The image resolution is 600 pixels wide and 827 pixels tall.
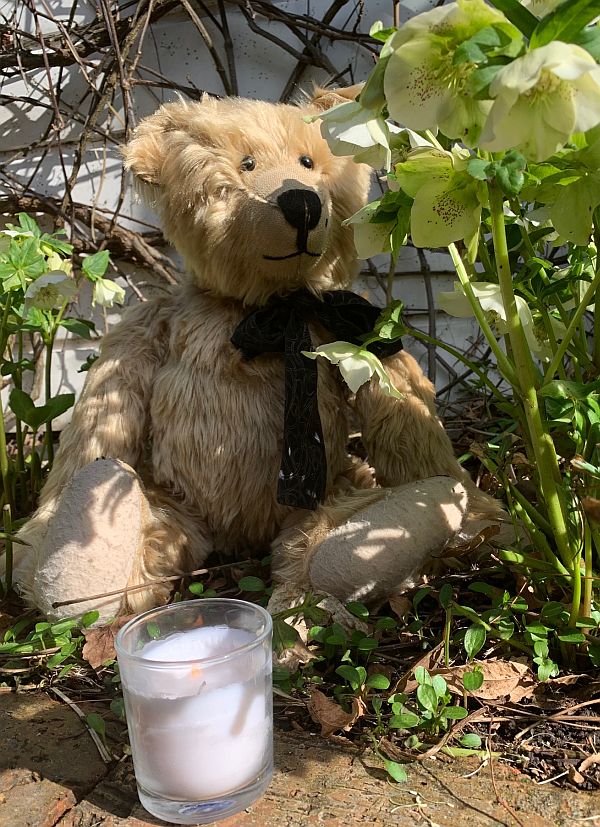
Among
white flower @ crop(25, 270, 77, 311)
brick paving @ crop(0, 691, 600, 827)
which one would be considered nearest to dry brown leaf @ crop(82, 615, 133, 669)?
brick paving @ crop(0, 691, 600, 827)

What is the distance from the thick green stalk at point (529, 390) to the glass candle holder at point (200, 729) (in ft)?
1.06

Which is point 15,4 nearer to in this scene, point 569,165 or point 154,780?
point 569,165

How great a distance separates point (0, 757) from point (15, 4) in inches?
70.7

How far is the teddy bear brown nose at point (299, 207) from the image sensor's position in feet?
3.11

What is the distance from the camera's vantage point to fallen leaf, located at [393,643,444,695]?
2.43 feet

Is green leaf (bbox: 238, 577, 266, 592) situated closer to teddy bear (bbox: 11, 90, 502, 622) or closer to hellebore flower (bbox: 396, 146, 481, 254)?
teddy bear (bbox: 11, 90, 502, 622)

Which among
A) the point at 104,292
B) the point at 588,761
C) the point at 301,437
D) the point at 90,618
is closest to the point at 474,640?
the point at 588,761

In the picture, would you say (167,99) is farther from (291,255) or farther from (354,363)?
(354,363)

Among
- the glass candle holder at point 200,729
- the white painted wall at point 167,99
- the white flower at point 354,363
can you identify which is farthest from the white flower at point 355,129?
the white painted wall at point 167,99

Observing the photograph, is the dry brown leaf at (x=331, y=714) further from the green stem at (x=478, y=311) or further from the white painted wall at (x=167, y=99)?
the white painted wall at (x=167, y=99)

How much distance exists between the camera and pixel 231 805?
598mm

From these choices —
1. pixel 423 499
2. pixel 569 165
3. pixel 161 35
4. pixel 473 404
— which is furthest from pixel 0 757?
pixel 161 35

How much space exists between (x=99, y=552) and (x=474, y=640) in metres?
0.50

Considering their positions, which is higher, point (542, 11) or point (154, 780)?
point (542, 11)
